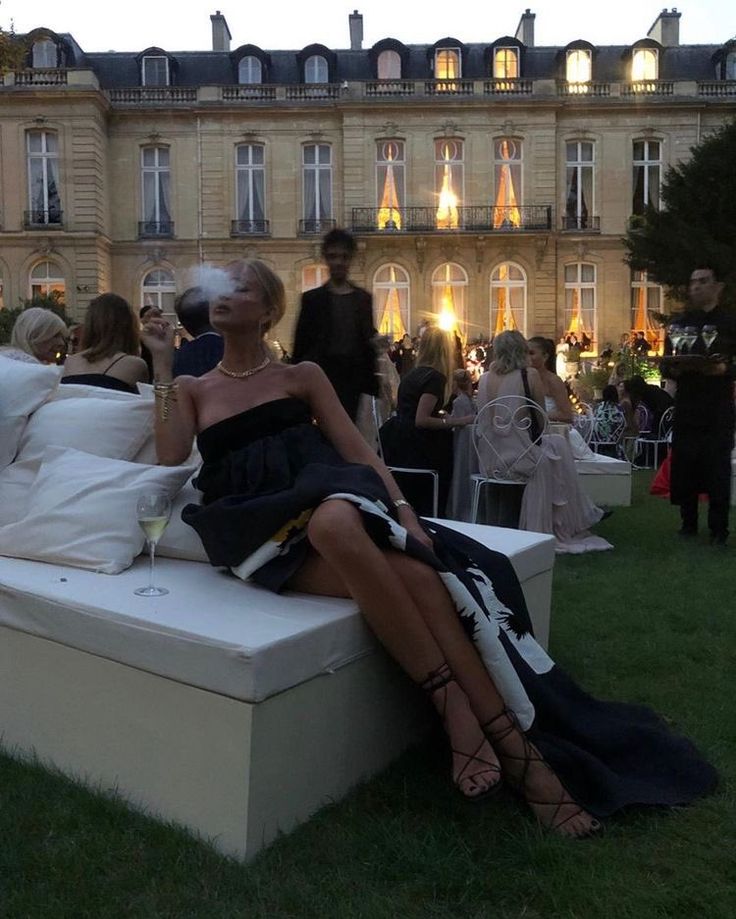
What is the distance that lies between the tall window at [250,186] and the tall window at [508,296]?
663 cm

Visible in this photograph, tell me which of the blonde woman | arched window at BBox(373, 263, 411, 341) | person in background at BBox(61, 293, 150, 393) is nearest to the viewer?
person in background at BBox(61, 293, 150, 393)

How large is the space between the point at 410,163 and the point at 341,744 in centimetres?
2463

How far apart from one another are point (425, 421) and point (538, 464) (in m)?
0.72

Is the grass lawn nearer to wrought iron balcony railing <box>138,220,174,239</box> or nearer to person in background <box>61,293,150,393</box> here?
person in background <box>61,293,150,393</box>

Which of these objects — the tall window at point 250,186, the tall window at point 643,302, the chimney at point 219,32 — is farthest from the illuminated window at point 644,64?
the chimney at point 219,32

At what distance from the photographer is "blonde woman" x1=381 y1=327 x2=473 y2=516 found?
18.8ft

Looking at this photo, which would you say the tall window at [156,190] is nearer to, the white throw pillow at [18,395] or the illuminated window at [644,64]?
the illuminated window at [644,64]

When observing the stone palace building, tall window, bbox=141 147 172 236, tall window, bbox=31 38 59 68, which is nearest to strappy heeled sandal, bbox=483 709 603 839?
the stone palace building

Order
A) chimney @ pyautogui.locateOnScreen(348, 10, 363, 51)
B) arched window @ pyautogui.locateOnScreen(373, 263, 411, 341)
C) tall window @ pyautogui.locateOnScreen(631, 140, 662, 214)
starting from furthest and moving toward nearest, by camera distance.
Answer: chimney @ pyautogui.locateOnScreen(348, 10, 363, 51) → tall window @ pyautogui.locateOnScreen(631, 140, 662, 214) → arched window @ pyautogui.locateOnScreen(373, 263, 411, 341)

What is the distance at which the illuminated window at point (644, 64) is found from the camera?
26.5 metres

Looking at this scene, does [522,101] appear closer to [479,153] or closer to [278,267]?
[479,153]

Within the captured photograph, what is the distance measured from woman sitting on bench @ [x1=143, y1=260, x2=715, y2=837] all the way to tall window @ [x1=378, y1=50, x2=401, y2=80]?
25.6 m

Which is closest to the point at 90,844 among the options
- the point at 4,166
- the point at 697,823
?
the point at 697,823

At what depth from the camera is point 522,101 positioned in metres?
25.1
